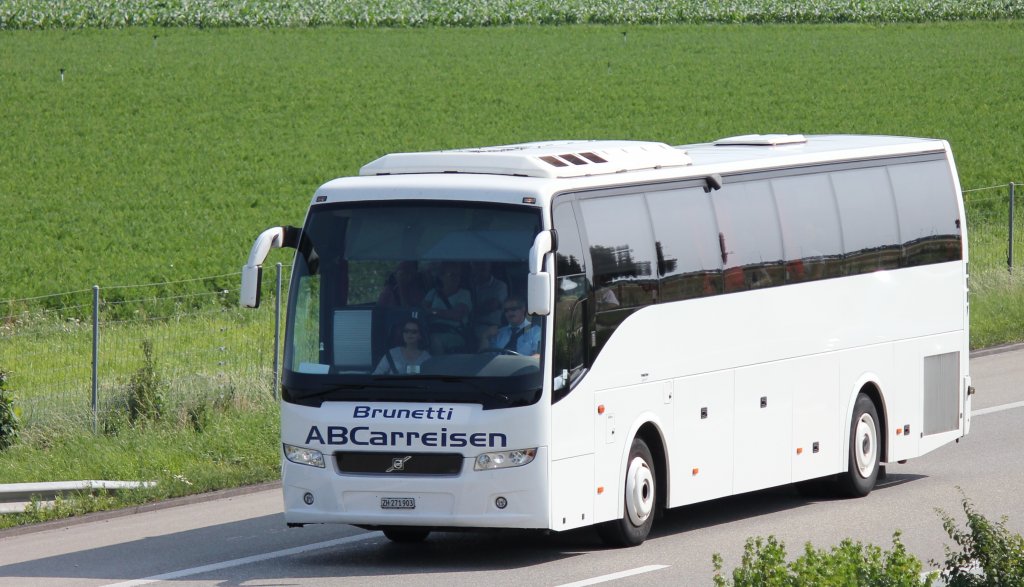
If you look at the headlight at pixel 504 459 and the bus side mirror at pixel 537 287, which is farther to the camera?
the headlight at pixel 504 459

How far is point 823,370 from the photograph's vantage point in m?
14.7

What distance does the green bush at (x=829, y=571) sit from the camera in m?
7.49

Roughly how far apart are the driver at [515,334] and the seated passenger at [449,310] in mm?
182

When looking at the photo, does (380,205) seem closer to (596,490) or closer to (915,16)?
(596,490)

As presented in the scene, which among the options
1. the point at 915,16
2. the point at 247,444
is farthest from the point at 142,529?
the point at 915,16

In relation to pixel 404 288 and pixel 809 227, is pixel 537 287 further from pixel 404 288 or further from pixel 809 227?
pixel 809 227

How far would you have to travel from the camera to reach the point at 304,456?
39.4 ft

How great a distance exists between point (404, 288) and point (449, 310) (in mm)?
358

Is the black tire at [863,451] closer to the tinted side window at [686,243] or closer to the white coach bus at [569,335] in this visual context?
the white coach bus at [569,335]

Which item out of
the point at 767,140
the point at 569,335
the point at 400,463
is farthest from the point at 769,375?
the point at 400,463

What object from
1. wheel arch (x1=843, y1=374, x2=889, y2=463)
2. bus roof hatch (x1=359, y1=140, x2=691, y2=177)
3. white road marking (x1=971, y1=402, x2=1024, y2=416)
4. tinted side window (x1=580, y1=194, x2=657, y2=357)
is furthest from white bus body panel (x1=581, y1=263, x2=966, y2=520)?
white road marking (x1=971, y1=402, x2=1024, y2=416)

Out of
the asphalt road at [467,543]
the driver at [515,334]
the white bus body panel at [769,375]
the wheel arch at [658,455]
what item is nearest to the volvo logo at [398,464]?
the asphalt road at [467,543]

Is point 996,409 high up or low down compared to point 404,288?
down

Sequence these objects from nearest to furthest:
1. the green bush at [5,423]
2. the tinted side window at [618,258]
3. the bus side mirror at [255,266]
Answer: the bus side mirror at [255,266] → the tinted side window at [618,258] → the green bush at [5,423]
